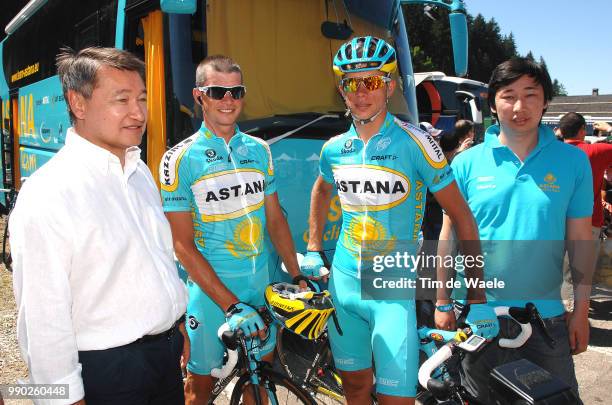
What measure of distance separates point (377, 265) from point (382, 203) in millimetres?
323

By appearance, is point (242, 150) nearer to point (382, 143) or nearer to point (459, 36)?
point (382, 143)

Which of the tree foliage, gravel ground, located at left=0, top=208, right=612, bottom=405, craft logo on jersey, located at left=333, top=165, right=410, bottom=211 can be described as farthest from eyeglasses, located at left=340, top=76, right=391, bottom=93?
the tree foliage

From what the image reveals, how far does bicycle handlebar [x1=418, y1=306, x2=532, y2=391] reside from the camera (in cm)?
208

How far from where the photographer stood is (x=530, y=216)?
2.30m

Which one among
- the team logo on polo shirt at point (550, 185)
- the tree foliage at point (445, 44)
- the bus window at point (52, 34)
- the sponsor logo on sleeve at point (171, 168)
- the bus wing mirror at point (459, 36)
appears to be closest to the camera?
the team logo on polo shirt at point (550, 185)

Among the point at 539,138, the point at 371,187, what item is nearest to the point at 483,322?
the point at 371,187

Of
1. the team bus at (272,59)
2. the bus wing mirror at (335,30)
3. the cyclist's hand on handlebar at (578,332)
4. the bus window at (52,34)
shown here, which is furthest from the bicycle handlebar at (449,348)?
the bus window at (52,34)

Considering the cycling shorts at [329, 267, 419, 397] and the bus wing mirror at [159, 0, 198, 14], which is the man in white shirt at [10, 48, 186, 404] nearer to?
the cycling shorts at [329, 267, 419, 397]

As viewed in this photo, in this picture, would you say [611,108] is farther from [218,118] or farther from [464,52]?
[218,118]

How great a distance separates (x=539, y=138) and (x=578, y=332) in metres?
0.94

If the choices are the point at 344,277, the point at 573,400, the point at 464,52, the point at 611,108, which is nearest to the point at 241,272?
the point at 344,277

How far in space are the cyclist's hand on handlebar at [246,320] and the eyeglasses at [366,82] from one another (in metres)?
1.22

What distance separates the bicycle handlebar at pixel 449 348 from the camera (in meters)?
2.08

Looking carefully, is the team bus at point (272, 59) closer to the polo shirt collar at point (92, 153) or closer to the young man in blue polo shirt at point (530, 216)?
the young man in blue polo shirt at point (530, 216)
